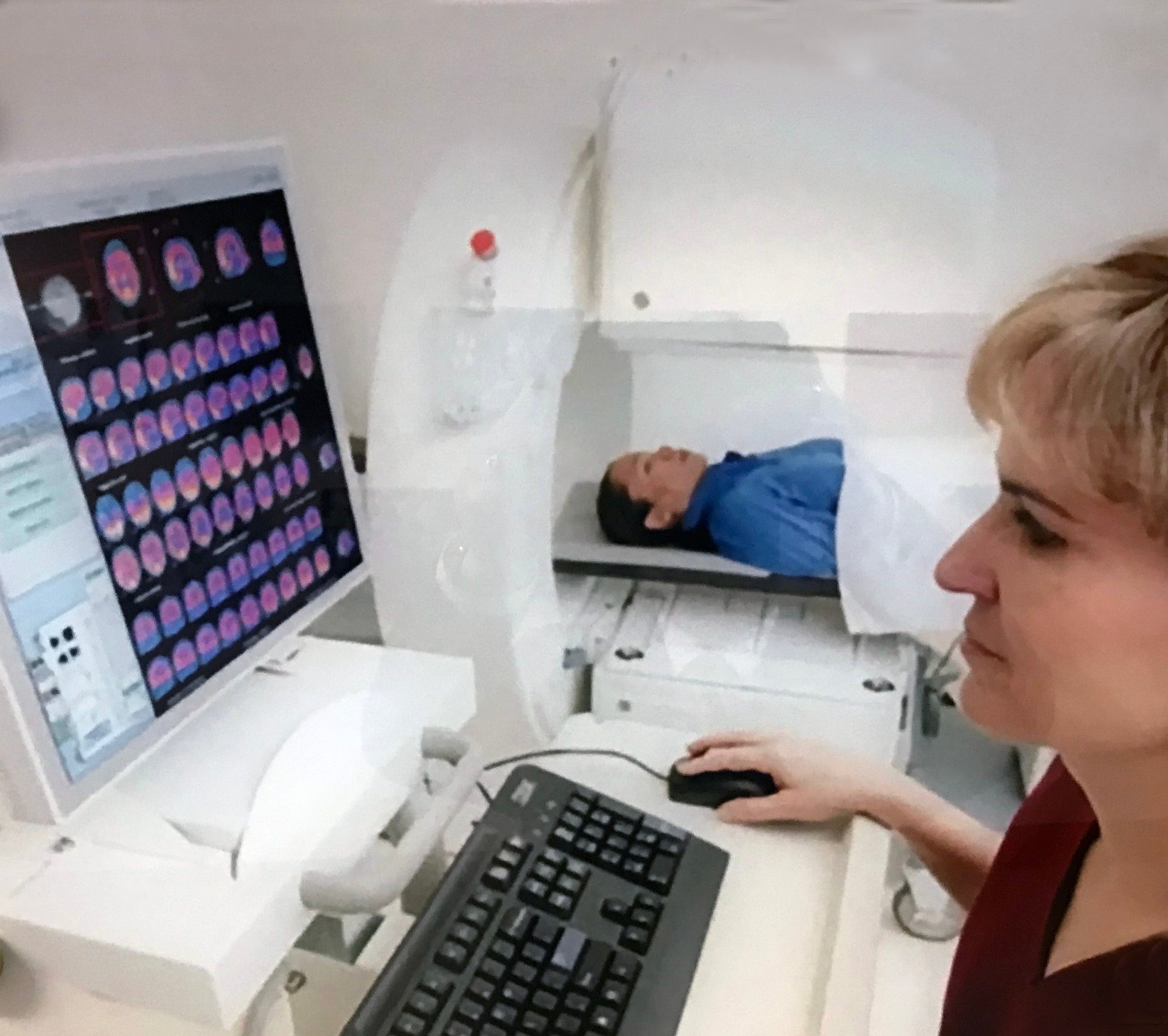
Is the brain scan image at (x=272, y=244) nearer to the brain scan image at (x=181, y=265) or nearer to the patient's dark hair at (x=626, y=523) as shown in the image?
the brain scan image at (x=181, y=265)

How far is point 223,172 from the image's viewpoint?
64cm

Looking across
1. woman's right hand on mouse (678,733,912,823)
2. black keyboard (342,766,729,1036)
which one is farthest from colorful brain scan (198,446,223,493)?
woman's right hand on mouse (678,733,912,823)

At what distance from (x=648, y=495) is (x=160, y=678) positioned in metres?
0.50

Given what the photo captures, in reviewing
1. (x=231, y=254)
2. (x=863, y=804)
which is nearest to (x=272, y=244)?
(x=231, y=254)

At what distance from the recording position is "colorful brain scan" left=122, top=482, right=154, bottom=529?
1.90 feet

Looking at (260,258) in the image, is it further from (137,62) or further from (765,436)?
(765,436)

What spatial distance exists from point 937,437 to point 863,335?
10 cm

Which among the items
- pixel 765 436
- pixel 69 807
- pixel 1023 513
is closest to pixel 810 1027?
pixel 1023 513

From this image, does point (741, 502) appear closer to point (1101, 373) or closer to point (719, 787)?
point (719, 787)

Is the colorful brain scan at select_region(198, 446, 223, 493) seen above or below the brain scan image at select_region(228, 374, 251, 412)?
below

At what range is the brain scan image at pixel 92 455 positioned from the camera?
1.79 feet

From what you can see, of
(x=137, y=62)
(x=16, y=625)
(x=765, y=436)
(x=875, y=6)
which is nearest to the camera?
(x=16, y=625)

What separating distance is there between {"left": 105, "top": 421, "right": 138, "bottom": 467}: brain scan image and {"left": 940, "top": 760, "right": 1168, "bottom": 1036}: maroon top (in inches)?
22.6

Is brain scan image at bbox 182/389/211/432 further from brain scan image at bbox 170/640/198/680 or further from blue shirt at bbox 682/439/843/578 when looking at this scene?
blue shirt at bbox 682/439/843/578
